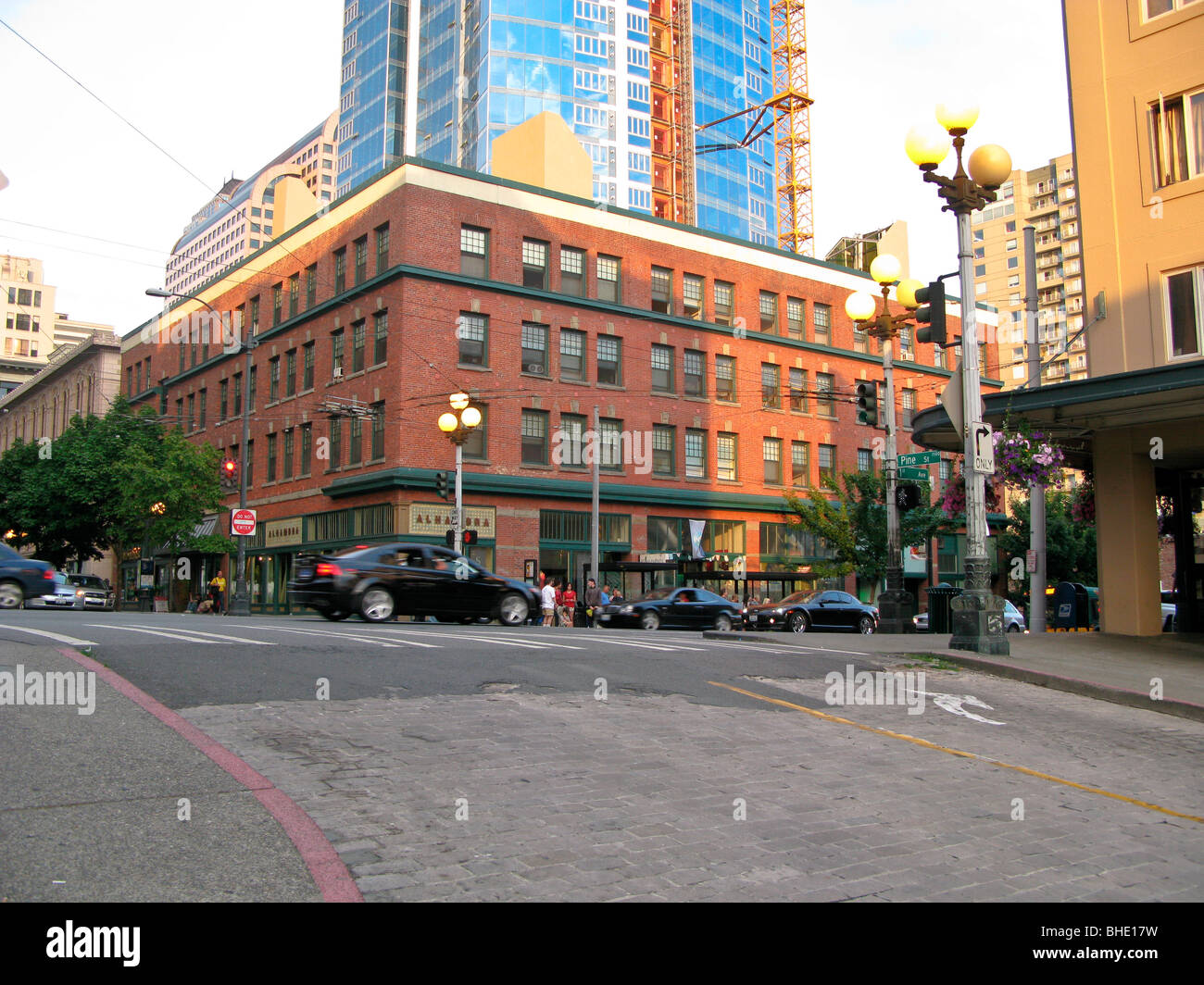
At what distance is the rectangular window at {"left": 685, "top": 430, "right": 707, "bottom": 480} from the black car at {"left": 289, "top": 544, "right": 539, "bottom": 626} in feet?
67.8

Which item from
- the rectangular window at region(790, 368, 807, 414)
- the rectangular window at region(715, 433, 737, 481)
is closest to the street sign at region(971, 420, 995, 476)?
the rectangular window at region(715, 433, 737, 481)

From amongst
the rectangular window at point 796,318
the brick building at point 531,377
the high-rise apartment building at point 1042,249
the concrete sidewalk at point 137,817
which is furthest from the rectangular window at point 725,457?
the high-rise apartment building at point 1042,249

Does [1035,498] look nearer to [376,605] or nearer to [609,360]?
[376,605]

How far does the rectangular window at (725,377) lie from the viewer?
144 ft

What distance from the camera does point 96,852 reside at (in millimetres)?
4582

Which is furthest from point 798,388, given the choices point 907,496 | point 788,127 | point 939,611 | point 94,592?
point 788,127

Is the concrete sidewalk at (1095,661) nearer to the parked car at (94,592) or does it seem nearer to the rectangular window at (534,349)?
the rectangular window at (534,349)

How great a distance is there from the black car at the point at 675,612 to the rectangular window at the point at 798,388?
18580mm

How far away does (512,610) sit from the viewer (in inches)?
870

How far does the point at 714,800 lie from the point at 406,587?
50.4ft

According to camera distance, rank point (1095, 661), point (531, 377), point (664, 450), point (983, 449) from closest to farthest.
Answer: point (1095, 661) → point (983, 449) → point (531, 377) → point (664, 450)

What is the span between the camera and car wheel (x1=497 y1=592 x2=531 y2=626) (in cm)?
2198

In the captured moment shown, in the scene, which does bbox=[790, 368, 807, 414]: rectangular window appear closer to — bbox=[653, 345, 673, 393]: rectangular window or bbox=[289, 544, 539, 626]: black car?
bbox=[653, 345, 673, 393]: rectangular window

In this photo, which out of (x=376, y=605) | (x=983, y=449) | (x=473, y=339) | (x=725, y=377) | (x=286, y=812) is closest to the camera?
(x=286, y=812)
